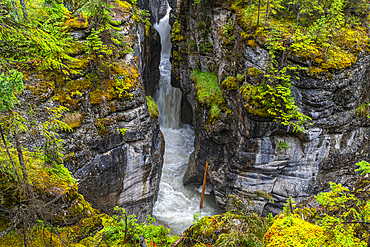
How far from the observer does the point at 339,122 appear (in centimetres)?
1255

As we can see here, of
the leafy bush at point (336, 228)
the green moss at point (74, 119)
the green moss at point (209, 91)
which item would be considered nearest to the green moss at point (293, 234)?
the leafy bush at point (336, 228)

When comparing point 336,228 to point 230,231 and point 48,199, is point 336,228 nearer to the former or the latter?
point 230,231

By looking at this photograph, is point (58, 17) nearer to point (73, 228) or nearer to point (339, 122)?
point (73, 228)

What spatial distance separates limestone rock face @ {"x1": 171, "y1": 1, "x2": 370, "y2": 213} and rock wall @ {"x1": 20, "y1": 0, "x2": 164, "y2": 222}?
562 centimetres

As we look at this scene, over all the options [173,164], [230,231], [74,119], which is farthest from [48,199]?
[173,164]

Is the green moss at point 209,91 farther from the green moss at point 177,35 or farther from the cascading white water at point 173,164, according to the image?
the cascading white water at point 173,164

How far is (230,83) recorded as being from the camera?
14.8 m

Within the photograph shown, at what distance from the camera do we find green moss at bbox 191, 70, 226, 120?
15746 millimetres

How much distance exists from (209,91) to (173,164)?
8.67m

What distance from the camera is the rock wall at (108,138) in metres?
9.70

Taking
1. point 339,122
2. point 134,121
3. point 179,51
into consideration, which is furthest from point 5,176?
point 179,51

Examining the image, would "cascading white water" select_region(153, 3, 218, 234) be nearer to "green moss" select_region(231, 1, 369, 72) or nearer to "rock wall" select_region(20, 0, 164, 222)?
"rock wall" select_region(20, 0, 164, 222)

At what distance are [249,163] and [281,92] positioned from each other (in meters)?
5.07

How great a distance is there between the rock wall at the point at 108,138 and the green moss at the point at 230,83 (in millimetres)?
6007
